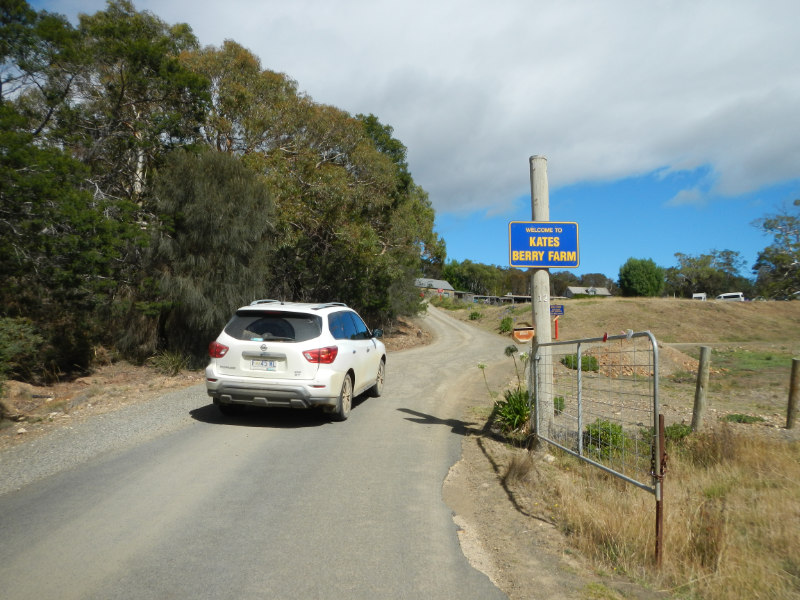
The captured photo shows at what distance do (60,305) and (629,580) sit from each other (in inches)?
592

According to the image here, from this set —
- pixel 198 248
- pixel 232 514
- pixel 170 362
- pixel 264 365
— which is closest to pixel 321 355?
pixel 264 365

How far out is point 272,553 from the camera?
4.04 meters

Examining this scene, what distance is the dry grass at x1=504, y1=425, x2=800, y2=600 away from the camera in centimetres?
383

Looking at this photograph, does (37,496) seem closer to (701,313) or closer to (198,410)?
(198,410)

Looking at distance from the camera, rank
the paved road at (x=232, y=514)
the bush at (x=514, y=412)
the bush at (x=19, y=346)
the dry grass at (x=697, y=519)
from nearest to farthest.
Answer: the paved road at (x=232, y=514) → the dry grass at (x=697, y=519) → the bush at (x=514, y=412) → the bush at (x=19, y=346)

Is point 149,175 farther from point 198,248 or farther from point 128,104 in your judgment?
point 198,248

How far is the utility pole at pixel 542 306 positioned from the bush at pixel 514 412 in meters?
0.85

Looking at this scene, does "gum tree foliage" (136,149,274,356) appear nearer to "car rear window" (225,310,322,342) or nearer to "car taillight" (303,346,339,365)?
"car rear window" (225,310,322,342)

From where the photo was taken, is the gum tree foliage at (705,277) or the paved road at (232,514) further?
the gum tree foliage at (705,277)

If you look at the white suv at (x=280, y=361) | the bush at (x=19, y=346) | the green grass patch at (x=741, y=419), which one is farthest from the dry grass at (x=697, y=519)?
the bush at (x=19, y=346)

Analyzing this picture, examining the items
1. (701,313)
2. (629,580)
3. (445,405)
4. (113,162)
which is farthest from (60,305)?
(701,313)

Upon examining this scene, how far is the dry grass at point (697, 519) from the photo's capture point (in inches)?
151

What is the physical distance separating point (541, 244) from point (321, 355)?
11.8 ft

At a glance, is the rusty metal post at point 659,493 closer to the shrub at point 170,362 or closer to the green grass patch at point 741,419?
the green grass patch at point 741,419
